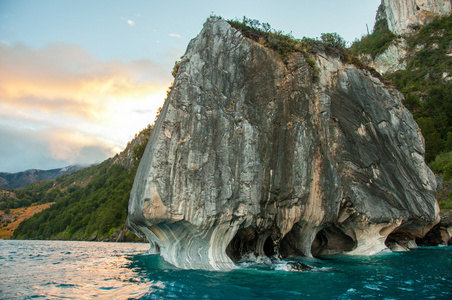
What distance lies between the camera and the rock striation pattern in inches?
3622

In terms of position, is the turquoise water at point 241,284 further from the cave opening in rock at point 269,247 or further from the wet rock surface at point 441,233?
the wet rock surface at point 441,233

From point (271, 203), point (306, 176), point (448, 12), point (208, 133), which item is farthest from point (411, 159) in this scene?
point (448, 12)

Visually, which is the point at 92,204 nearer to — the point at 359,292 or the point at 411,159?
the point at 411,159

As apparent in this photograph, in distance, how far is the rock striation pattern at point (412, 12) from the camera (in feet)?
302

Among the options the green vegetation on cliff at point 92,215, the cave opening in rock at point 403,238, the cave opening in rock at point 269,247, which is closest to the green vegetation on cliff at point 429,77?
the cave opening in rock at point 403,238

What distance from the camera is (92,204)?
10088cm

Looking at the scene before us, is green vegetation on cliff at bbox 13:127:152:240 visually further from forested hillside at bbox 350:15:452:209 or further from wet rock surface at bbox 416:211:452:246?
forested hillside at bbox 350:15:452:209

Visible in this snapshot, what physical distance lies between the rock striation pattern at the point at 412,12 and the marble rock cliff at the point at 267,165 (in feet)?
296

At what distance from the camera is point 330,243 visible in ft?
77.2

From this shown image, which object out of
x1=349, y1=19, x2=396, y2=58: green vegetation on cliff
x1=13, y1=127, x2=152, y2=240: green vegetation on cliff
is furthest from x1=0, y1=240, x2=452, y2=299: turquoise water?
x1=349, y1=19, x2=396, y2=58: green vegetation on cliff

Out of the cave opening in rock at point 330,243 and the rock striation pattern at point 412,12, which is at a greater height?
the rock striation pattern at point 412,12

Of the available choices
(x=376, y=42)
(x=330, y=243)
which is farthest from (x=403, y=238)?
(x=376, y=42)

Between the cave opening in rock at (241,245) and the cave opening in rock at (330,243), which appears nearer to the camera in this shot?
the cave opening in rock at (241,245)

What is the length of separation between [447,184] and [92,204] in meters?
97.7
